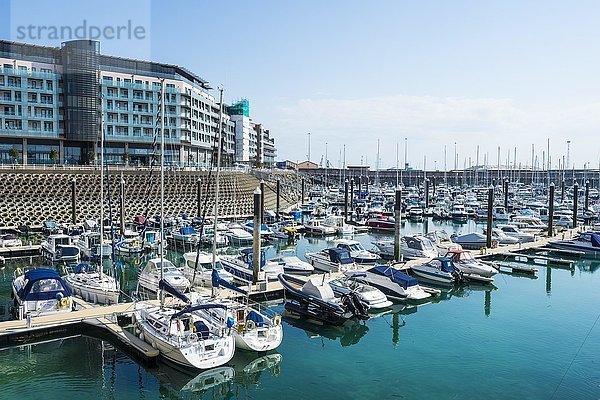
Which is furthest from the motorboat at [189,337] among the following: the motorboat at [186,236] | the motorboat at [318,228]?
the motorboat at [318,228]

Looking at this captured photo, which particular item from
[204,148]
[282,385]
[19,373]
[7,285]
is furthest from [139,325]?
[204,148]

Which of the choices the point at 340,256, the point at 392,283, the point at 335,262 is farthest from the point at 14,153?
the point at 392,283

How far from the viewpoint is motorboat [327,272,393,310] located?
28434 millimetres

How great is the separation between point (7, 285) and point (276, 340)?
2071 centimetres

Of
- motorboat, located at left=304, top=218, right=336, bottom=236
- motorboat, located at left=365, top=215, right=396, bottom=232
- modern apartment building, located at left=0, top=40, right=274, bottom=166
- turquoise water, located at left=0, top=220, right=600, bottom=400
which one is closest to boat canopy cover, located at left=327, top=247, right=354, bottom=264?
turquoise water, located at left=0, top=220, right=600, bottom=400

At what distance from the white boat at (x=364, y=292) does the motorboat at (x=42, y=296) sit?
541 inches

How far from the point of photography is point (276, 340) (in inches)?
868

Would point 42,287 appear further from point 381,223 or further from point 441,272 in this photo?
point 381,223

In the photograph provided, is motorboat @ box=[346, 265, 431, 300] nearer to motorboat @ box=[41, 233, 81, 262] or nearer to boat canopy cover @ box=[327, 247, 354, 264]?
boat canopy cover @ box=[327, 247, 354, 264]

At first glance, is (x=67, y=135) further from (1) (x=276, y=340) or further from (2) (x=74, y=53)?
(1) (x=276, y=340)

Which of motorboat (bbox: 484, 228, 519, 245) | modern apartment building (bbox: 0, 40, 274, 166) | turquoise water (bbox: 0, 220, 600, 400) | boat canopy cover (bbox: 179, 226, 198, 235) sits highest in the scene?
modern apartment building (bbox: 0, 40, 274, 166)

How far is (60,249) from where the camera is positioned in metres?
39.8

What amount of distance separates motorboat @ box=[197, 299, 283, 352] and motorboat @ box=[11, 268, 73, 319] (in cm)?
738

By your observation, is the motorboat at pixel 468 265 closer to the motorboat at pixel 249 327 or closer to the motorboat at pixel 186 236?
the motorboat at pixel 249 327
